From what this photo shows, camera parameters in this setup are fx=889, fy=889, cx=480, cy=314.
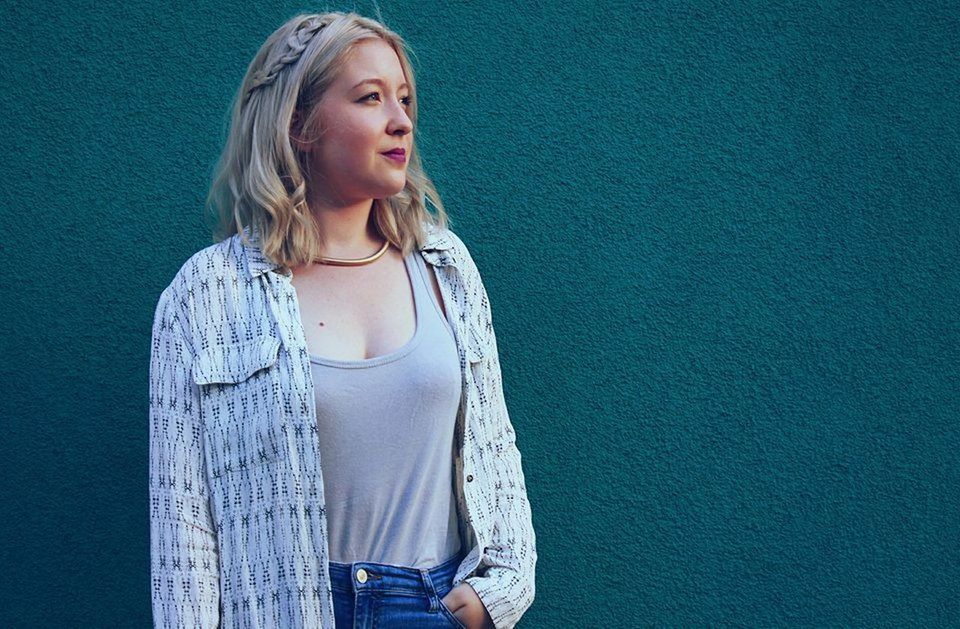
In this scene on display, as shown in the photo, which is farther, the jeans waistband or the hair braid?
the hair braid

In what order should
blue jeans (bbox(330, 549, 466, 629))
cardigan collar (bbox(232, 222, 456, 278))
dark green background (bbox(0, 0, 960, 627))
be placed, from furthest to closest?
dark green background (bbox(0, 0, 960, 627)) → cardigan collar (bbox(232, 222, 456, 278)) → blue jeans (bbox(330, 549, 466, 629))

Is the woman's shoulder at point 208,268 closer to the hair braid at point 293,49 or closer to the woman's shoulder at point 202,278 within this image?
the woman's shoulder at point 202,278

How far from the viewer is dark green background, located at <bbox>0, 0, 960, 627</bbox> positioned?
224 cm

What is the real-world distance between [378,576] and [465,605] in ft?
0.61

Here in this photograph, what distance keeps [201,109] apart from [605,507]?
1447 millimetres

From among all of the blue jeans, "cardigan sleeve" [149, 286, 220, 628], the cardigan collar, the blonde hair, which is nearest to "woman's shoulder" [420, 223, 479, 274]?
the cardigan collar

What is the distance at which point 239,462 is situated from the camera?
5.53 feet

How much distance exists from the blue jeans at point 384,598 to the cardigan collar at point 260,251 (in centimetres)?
59

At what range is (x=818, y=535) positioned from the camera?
7.43 feet

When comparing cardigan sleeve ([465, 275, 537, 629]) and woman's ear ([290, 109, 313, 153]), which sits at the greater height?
woman's ear ([290, 109, 313, 153])

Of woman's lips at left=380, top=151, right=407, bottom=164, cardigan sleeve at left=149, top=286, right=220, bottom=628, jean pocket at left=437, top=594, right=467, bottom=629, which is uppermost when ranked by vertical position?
woman's lips at left=380, top=151, right=407, bottom=164

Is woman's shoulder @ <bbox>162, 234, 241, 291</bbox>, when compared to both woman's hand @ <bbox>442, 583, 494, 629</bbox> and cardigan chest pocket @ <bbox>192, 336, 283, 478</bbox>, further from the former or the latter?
woman's hand @ <bbox>442, 583, 494, 629</bbox>

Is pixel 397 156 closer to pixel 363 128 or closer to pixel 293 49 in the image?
pixel 363 128

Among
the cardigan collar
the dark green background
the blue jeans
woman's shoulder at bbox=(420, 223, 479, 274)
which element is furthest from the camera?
the dark green background
